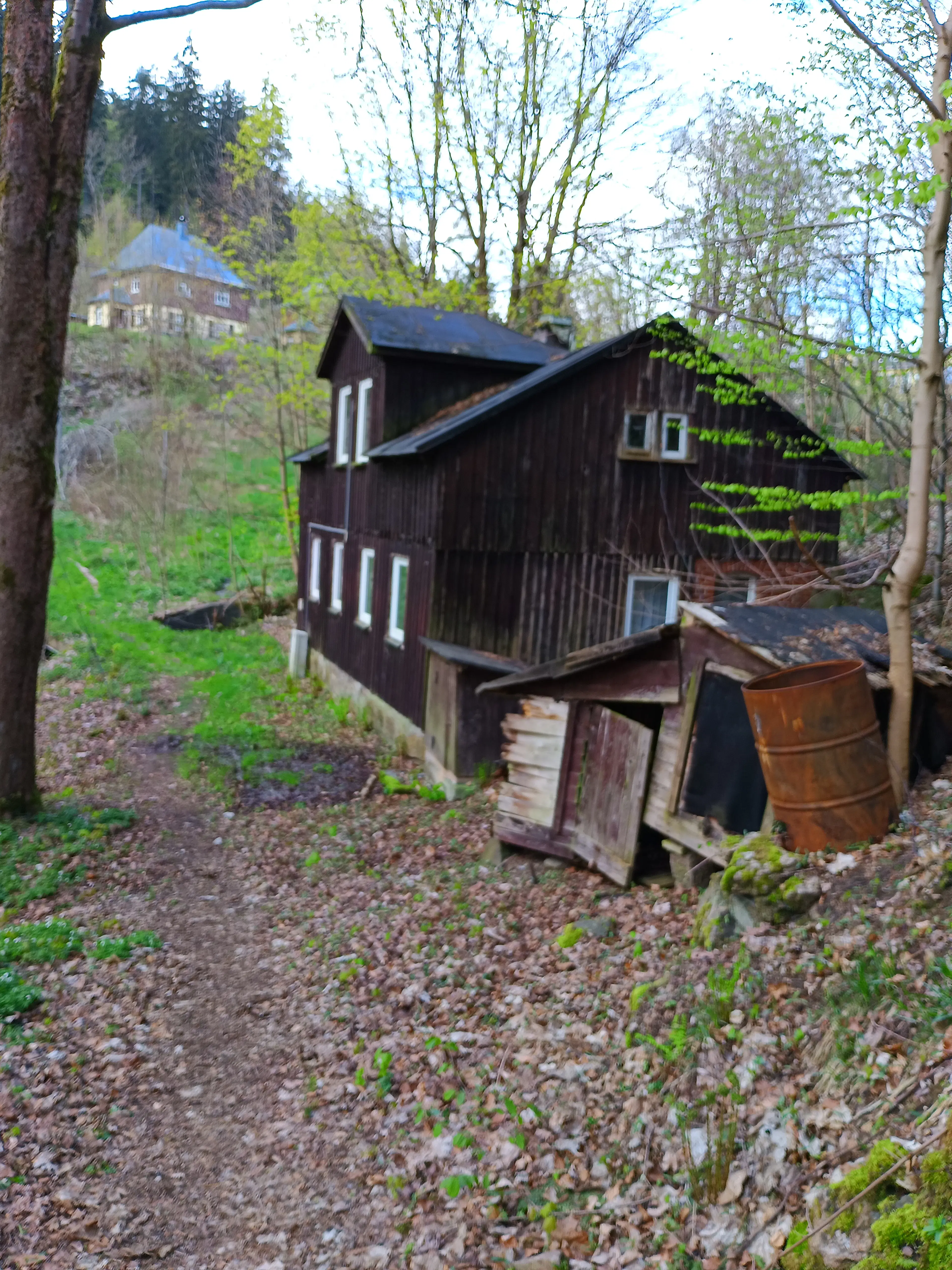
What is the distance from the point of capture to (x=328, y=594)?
20.7 meters

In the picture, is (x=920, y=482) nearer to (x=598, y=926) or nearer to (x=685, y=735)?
(x=685, y=735)

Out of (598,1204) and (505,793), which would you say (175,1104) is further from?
(505,793)

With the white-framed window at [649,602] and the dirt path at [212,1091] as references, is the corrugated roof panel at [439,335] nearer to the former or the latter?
the white-framed window at [649,602]

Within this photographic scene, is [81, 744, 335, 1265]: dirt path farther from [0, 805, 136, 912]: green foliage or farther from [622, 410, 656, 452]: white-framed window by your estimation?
[622, 410, 656, 452]: white-framed window

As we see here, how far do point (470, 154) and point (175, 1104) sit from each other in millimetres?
23873

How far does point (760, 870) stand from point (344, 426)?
15.1 metres

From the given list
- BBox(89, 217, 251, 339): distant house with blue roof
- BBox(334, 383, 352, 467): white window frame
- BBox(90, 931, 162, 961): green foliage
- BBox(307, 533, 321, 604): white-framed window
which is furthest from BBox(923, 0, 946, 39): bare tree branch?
BBox(89, 217, 251, 339): distant house with blue roof

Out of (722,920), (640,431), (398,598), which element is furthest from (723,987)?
(640,431)

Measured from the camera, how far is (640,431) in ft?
50.5

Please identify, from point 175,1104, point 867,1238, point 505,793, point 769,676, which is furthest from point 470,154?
point 867,1238

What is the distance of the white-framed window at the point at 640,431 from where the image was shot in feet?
49.8

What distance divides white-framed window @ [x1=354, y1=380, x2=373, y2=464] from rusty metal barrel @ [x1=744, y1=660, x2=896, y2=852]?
12.0 metres

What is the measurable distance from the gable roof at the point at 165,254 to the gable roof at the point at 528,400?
3698cm

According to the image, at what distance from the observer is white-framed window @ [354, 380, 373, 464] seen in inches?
678
